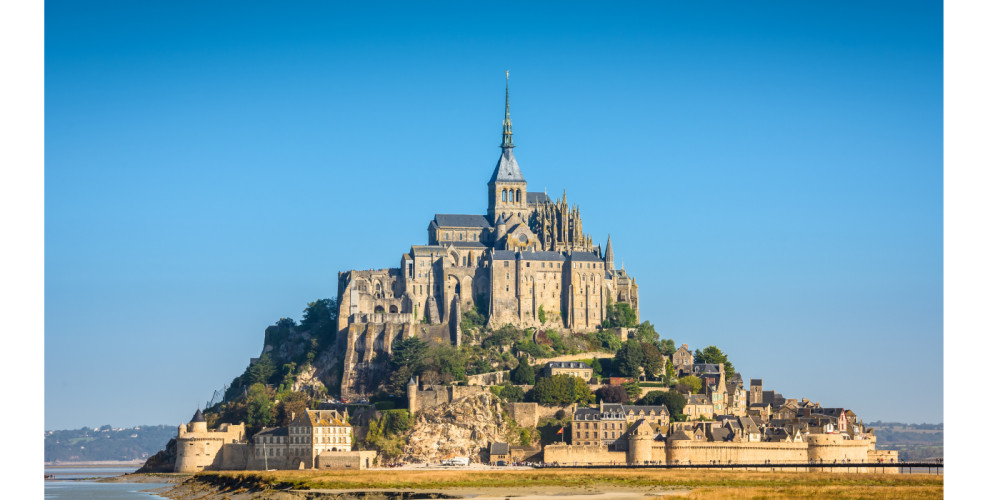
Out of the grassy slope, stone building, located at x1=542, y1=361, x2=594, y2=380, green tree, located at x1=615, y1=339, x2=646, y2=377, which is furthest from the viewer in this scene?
green tree, located at x1=615, y1=339, x2=646, y2=377

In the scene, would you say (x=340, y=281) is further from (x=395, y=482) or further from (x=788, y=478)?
(x=788, y=478)

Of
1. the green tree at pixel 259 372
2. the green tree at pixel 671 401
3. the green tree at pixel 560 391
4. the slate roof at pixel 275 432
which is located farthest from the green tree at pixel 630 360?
the green tree at pixel 259 372

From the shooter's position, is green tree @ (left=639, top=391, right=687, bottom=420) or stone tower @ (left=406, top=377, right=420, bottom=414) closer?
stone tower @ (left=406, top=377, right=420, bottom=414)

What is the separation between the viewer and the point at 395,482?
68.3 m

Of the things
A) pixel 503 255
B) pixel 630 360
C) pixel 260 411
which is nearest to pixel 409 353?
pixel 260 411

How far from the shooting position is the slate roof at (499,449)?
8250 centimetres

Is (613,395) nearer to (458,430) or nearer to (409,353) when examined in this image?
(458,430)

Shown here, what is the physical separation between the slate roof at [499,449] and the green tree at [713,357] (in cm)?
2112

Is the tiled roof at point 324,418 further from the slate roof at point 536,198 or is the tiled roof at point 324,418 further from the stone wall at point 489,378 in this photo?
the slate roof at point 536,198

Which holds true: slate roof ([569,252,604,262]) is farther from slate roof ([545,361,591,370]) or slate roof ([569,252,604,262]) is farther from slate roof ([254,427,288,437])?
slate roof ([254,427,288,437])

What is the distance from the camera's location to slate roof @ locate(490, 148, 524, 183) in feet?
349

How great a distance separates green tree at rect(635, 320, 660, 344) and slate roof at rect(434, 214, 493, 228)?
43.4 ft

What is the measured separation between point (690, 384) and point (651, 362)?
Result: 109 inches

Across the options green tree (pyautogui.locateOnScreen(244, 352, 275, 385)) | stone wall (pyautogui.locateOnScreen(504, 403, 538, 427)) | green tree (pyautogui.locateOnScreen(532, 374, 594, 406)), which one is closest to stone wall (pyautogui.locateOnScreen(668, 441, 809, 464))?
green tree (pyautogui.locateOnScreen(532, 374, 594, 406))
